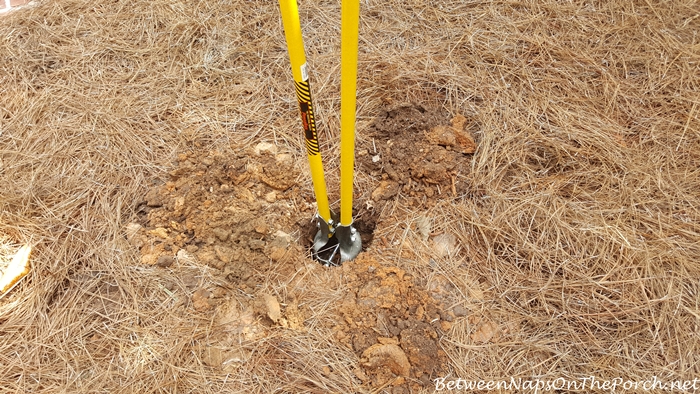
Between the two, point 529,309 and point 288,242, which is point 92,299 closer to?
point 288,242

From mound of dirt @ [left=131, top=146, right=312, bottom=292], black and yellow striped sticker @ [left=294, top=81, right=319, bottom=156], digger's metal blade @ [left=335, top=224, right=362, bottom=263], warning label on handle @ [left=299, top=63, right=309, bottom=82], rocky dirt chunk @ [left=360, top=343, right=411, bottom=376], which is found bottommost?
rocky dirt chunk @ [left=360, top=343, right=411, bottom=376]

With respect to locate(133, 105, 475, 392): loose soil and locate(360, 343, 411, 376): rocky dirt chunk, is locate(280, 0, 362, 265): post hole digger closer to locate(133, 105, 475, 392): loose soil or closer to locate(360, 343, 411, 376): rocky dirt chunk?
locate(133, 105, 475, 392): loose soil

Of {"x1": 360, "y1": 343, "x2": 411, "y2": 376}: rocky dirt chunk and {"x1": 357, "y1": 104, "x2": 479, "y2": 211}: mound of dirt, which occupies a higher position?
{"x1": 357, "y1": 104, "x2": 479, "y2": 211}: mound of dirt

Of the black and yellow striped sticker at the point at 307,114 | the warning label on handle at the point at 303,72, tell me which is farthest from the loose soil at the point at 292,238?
the warning label on handle at the point at 303,72

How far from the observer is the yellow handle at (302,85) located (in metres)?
0.97

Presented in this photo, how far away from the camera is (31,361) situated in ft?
4.54

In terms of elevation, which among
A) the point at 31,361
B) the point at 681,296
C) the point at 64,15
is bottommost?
the point at 681,296

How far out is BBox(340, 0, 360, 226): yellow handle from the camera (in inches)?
36.6

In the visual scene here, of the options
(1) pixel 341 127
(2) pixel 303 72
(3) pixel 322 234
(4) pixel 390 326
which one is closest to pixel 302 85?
(2) pixel 303 72

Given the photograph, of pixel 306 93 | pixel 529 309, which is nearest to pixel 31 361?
pixel 306 93

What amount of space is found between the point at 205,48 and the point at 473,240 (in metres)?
1.51

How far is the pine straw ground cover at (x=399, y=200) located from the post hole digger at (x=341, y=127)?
0.65 feet

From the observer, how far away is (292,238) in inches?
63.4

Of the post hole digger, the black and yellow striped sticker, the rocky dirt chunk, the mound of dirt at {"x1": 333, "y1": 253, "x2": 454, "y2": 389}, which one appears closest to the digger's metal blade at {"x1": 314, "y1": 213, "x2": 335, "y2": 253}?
the post hole digger
